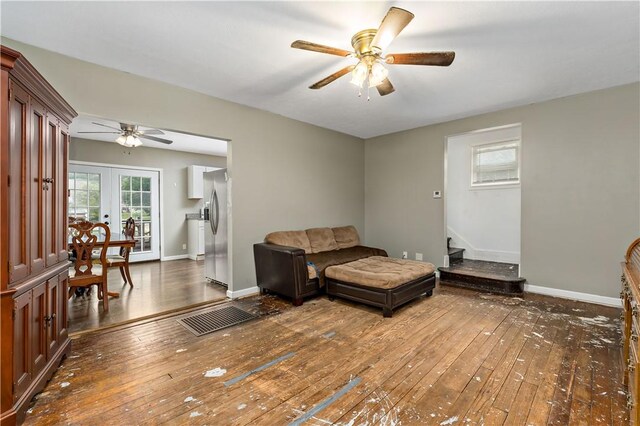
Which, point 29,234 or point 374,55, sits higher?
point 374,55

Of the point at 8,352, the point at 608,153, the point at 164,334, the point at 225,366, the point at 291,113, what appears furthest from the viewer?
the point at 291,113

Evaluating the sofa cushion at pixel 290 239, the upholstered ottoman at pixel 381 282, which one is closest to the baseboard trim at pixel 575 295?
the upholstered ottoman at pixel 381 282

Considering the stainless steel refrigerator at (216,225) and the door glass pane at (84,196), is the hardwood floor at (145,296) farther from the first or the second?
the door glass pane at (84,196)

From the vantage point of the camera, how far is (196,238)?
265 inches

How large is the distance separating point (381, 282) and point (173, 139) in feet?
16.7

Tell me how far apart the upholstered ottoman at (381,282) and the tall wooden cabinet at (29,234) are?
2692 mm

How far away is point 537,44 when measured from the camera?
8.38 ft

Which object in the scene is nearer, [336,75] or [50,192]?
[50,192]

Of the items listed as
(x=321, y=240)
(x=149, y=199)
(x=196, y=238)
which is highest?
(x=149, y=199)

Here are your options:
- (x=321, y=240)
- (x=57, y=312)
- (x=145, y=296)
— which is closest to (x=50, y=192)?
(x=57, y=312)

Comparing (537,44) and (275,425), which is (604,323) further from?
(275,425)

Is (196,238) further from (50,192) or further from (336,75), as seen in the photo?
(336,75)

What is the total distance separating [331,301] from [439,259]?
2.27m

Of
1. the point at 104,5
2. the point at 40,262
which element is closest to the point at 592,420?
the point at 40,262
